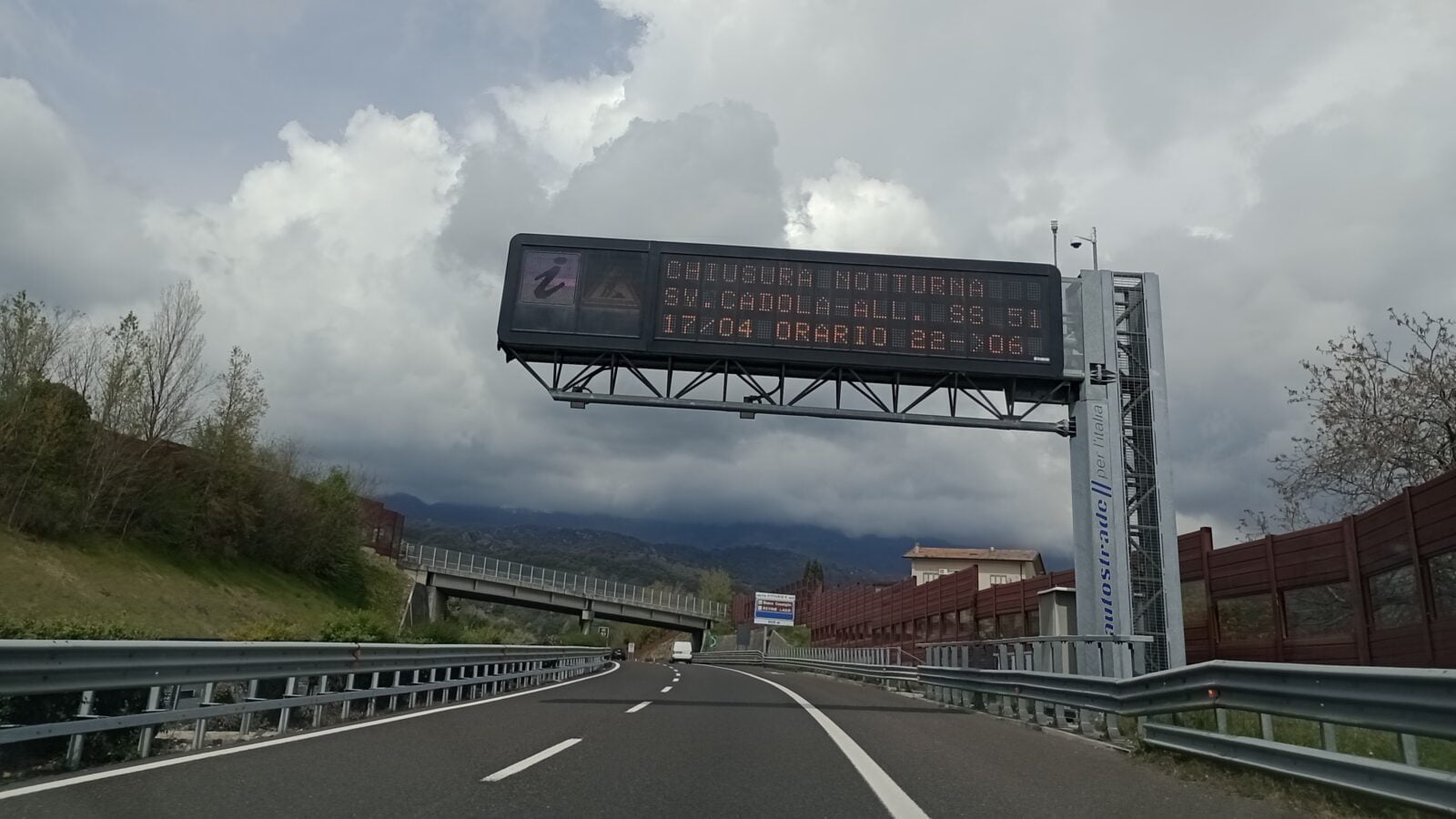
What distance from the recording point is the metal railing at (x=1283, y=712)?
19.2 feet

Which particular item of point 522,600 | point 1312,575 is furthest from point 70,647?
point 522,600

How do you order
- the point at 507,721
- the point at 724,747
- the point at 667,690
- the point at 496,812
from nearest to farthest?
1. the point at 496,812
2. the point at 724,747
3. the point at 507,721
4. the point at 667,690

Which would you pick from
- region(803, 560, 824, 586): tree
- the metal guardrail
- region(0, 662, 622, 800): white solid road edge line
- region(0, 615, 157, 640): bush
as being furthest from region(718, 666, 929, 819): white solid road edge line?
region(803, 560, 824, 586): tree

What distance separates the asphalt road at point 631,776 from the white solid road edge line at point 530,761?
18 mm

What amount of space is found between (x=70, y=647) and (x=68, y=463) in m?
38.4

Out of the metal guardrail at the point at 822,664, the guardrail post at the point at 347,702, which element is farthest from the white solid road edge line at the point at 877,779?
the metal guardrail at the point at 822,664

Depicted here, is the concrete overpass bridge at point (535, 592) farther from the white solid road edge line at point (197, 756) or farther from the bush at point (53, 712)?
the bush at point (53, 712)

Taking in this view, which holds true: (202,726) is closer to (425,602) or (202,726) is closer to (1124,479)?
(1124,479)

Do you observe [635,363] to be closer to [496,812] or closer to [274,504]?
[496,812]

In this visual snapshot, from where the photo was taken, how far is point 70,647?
24.7ft

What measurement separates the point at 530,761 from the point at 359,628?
421 inches

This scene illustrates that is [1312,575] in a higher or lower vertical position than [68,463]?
lower

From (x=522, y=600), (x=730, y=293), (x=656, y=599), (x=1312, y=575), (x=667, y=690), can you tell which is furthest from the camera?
(x=656, y=599)

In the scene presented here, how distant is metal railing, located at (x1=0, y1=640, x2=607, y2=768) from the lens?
24.4ft
